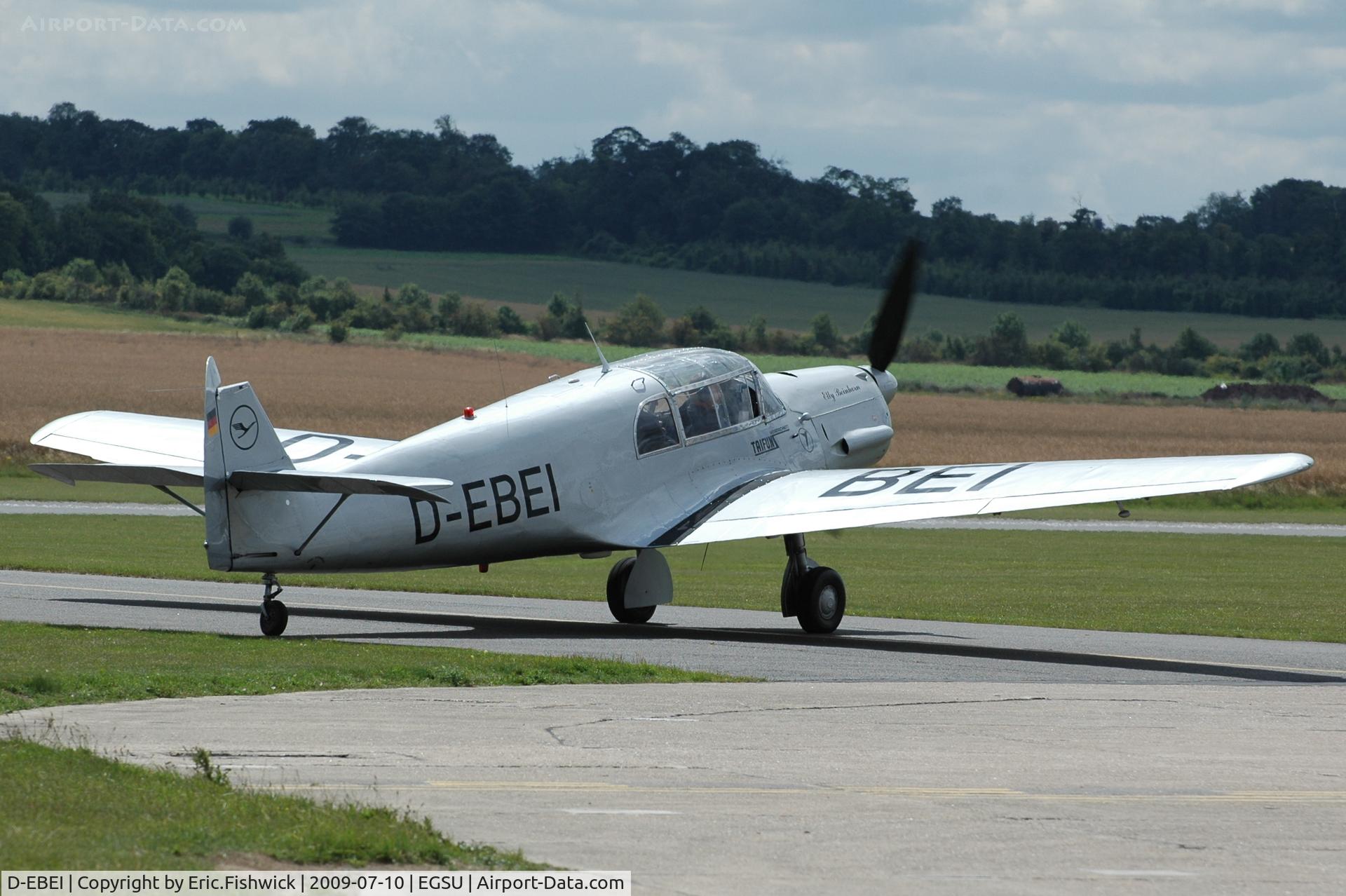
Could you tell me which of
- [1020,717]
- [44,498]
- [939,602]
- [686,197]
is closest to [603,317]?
[686,197]

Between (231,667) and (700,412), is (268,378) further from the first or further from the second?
(231,667)

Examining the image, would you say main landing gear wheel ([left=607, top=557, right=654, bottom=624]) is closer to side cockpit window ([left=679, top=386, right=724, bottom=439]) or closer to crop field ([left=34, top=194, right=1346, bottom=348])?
side cockpit window ([left=679, top=386, right=724, bottom=439])

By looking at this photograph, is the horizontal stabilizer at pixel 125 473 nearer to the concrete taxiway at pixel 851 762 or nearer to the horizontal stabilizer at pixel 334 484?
the horizontal stabilizer at pixel 334 484

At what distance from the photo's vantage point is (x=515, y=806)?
9906 mm

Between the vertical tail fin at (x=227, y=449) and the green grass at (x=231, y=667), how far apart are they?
3.23ft

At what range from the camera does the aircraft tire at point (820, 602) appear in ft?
69.7

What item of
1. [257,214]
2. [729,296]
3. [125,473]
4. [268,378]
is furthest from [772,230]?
[125,473]

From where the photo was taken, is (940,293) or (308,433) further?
(940,293)

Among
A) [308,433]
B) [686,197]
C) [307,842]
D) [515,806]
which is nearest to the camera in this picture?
[307,842]

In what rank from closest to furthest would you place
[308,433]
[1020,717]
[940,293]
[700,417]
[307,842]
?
[307,842]
[1020,717]
[700,417]
[308,433]
[940,293]

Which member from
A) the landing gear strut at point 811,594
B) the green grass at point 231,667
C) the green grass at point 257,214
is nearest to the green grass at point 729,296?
the green grass at point 257,214

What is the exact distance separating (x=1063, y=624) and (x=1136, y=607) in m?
2.81

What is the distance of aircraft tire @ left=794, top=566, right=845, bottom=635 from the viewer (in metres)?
21.2

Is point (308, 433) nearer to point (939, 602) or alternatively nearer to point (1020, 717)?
point (939, 602)
